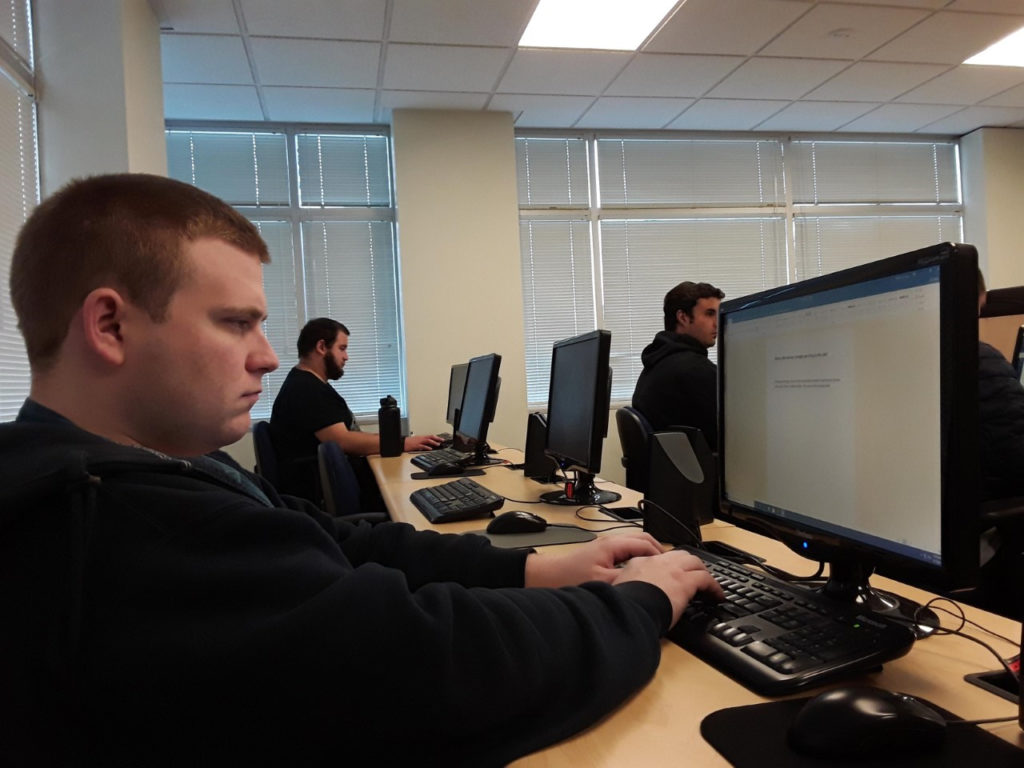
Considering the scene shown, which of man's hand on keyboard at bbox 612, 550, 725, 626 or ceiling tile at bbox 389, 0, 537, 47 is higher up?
ceiling tile at bbox 389, 0, 537, 47

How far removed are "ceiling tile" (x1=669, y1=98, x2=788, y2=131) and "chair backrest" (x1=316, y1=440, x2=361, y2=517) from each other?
370cm

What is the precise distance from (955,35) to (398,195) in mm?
3495

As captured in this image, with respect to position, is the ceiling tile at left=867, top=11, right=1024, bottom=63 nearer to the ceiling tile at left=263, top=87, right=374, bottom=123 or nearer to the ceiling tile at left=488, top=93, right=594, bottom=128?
the ceiling tile at left=488, top=93, right=594, bottom=128

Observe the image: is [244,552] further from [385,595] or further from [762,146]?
[762,146]

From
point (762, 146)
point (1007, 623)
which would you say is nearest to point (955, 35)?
point (762, 146)

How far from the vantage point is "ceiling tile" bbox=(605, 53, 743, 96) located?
3.87 meters

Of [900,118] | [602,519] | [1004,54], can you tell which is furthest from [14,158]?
[900,118]

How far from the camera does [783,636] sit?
29.6 inches

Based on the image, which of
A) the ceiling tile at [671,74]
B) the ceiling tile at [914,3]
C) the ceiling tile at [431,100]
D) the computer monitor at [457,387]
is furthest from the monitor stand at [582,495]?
the ceiling tile at [431,100]

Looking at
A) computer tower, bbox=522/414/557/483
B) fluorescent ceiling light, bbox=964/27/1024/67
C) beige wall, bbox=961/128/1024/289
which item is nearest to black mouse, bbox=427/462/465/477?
computer tower, bbox=522/414/557/483

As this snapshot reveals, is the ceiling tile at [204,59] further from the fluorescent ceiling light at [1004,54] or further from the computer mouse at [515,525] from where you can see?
the fluorescent ceiling light at [1004,54]

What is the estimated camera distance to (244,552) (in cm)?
56

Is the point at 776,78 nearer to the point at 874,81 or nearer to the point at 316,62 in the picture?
the point at 874,81

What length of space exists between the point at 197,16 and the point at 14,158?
1.15 m
